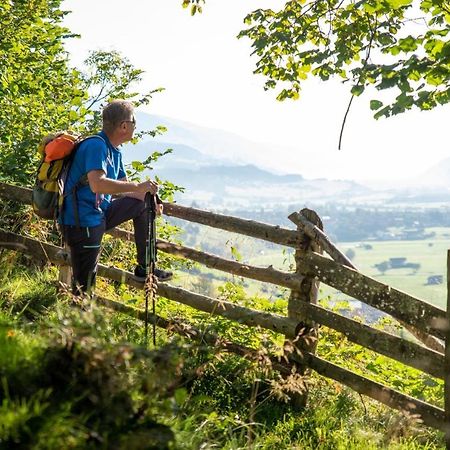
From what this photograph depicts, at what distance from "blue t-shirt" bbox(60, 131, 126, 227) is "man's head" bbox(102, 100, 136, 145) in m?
0.08

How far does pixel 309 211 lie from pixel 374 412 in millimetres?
1833

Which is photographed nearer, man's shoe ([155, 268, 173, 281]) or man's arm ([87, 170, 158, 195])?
man's arm ([87, 170, 158, 195])

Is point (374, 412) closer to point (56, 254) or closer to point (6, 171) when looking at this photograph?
point (56, 254)

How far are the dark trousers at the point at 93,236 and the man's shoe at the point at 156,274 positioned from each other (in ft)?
0.72

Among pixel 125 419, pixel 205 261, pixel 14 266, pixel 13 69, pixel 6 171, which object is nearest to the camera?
pixel 125 419

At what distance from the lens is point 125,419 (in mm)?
2549

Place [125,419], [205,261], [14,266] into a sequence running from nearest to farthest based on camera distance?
1. [125,419]
2. [205,261]
3. [14,266]

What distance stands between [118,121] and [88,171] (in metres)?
0.48

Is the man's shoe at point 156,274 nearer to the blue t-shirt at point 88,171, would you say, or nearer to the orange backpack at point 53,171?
the blue t-shirt at point 88,171

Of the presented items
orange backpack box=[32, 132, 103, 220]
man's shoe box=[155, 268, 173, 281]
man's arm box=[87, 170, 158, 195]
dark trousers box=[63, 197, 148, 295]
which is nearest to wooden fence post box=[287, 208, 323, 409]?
man's shoe box=[155, 268, 173, 281]

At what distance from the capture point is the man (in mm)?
4828

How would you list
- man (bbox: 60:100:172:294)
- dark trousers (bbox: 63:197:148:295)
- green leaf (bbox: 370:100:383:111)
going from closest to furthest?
man (bbox: 60:100:172:294)
dark trousers (bbox: 63:197:148:295)
green leaf (bbox: 370:100:383:111)

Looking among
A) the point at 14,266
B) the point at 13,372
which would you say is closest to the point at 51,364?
the point at 13,372

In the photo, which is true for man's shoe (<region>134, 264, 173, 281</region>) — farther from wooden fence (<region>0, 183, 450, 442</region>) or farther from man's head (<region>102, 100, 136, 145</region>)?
man's head (<region>102, 100, 136, 145</region>)
